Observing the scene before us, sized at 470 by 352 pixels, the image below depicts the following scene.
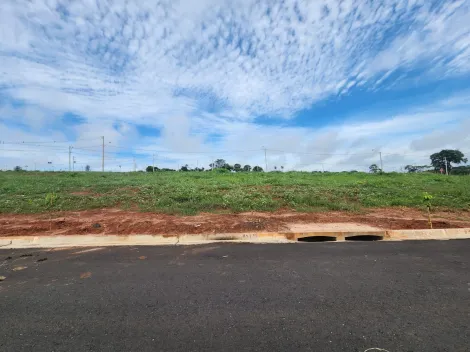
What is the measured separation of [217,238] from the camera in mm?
7312

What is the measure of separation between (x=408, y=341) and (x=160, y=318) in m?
2.53

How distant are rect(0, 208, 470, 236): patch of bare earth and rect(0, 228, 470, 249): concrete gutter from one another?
0.31 meters

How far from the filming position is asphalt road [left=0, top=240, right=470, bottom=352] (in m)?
2.60

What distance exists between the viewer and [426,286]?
3770 millimetres

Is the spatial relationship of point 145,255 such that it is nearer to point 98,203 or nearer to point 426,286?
point 426,286

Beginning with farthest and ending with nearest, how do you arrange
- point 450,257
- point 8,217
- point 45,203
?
point 45,203 < point 8,217 < point 450,257

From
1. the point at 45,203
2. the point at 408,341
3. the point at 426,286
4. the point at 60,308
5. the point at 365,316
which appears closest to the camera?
the point at 408,341

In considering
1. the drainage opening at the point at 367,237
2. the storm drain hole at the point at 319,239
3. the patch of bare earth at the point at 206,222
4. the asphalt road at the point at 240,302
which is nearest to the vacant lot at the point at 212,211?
the patch of bare earth at the point at 206,222

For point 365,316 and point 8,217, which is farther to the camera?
point 8,217

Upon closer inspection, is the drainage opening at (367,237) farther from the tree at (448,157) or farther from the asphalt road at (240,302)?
the tree at (448,157)

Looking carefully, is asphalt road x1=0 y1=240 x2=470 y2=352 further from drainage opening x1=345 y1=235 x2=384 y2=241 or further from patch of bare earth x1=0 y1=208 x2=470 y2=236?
patch of bare earth x1=0 y1=208 x2=470 y2=236

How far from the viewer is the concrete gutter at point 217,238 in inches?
279

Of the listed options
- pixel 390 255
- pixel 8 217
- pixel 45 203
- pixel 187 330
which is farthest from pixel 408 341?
pixel 45 203

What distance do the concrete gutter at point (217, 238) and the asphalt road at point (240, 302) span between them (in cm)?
154
